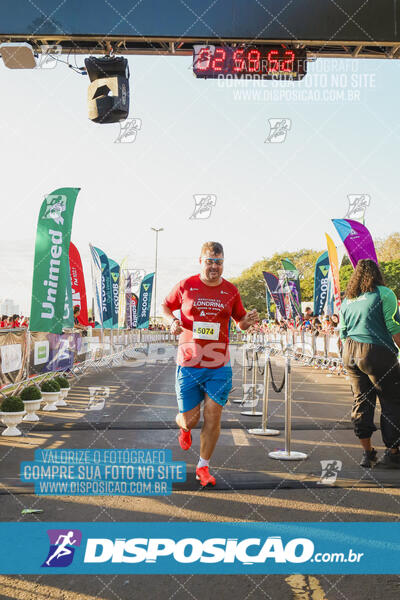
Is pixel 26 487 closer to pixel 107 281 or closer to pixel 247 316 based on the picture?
pixel 247 316

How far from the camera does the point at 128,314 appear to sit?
109 feet

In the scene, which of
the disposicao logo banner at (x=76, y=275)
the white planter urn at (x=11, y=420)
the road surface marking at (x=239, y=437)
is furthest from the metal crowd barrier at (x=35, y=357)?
the road surface marking at (x=239, y=437)

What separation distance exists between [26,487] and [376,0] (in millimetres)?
8379

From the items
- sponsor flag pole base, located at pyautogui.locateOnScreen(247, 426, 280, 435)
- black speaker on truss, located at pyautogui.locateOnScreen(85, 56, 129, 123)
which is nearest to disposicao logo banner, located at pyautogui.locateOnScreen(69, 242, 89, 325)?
black speaker on truss, located at pyautogui.locateOnScreen(85, 56, 129, 123)

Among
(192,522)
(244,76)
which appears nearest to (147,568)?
(192,522)

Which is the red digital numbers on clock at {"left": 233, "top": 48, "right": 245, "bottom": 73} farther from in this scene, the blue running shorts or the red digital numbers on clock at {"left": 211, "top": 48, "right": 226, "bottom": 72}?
the blue running shorts

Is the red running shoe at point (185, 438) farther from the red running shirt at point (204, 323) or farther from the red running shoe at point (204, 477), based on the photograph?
the red running shirt at point (204, 323)

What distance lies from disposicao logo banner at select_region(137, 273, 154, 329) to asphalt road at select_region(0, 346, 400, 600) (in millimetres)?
26261

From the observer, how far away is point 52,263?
10938 mm

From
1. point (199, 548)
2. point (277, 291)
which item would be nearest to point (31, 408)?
point (199, 548)

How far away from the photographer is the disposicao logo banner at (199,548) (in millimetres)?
3613

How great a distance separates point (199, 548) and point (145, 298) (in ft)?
112

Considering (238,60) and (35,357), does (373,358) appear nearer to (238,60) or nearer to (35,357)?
(238,60)

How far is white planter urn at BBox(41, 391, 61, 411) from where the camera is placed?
10259mm
